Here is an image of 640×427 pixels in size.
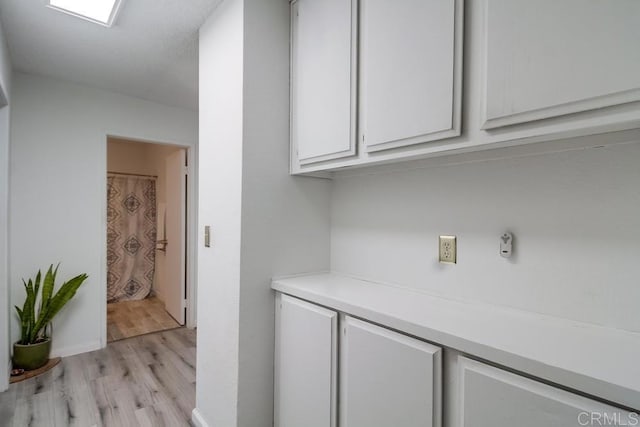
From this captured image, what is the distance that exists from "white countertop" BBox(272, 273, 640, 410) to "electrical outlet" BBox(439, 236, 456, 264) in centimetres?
17

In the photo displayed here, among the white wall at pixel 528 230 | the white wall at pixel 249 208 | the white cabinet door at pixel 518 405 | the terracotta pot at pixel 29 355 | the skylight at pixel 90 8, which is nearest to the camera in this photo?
the white cabinet door at pixel 518 405

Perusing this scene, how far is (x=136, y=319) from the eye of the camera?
145 inches

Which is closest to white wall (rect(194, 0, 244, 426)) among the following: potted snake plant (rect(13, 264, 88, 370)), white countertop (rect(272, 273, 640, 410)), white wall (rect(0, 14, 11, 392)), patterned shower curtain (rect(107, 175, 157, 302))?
white countertop (rect(272, 273, 640, 410))

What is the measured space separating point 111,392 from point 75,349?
943mm

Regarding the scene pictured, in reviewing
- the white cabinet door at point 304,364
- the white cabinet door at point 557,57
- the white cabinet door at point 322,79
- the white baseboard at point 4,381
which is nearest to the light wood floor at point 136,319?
the white baseboard at point 4,381

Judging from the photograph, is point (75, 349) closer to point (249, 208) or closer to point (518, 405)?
point (249, 208)

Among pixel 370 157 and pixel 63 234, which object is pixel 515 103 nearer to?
pixel 370 157

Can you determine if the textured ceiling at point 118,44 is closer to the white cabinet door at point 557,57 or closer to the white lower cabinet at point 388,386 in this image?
the white cabinet door at point 557,57

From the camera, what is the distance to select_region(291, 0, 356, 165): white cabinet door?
52.9 inches

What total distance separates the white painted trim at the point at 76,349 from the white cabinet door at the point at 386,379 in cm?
274

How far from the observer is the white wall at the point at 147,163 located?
4.47 m

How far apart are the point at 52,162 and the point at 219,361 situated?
2.43 m

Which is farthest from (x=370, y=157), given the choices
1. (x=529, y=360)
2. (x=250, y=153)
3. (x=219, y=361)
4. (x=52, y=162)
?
(x=52, y=162)

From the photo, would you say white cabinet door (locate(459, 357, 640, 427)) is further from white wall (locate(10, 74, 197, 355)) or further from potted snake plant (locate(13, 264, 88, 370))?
white wall (locate(10, 74, 197, 355))
